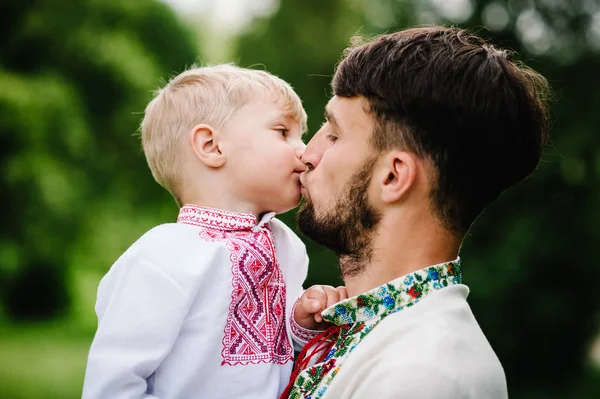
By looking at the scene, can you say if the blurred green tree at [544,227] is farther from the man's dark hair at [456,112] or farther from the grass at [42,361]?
the man's dark hair at [456,112]

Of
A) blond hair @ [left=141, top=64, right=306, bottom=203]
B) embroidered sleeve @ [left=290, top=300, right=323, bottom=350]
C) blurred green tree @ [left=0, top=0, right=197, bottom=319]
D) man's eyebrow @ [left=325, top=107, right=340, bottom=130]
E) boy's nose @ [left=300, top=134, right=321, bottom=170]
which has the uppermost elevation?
blurred green tree @ [left=0, top=0, right=197, bottom=319]

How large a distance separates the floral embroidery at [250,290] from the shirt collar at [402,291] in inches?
14.0

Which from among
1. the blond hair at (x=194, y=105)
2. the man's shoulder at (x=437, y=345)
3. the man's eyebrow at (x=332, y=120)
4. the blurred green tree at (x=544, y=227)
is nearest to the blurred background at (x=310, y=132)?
the blurred green tree at (x=544, y=227)

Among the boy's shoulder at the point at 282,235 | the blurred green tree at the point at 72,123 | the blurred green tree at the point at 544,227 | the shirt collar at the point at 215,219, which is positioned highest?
the blurred green tree at the point at 72,123

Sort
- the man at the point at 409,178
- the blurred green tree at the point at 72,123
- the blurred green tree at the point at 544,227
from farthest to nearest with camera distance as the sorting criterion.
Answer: the blurred green tree at the point at 72,123, the blurred green tree at the point at 544,227, the man at the point at 409,178

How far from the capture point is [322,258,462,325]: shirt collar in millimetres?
2236

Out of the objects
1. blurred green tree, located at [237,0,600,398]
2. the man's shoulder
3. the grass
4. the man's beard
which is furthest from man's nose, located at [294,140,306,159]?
the grass

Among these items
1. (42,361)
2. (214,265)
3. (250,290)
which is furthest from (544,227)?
(42,361)

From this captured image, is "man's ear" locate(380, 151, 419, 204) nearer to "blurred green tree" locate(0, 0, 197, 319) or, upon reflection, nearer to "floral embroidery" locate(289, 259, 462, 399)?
"floral embroidery" locate(289, 259, 462, 399)

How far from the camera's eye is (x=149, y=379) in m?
2.37

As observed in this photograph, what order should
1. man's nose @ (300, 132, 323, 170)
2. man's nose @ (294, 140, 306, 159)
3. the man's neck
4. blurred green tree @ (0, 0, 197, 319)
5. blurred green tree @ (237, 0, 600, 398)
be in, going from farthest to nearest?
1. blurred green tree @ (0, 0, 197, 319)
2. blurred green tree @ (237, 0, 600, 398)
3. man's nose @ (294, 140, 306, 159)
4. man's nose @ (300, 132, 323, 170)
5. the man's neck

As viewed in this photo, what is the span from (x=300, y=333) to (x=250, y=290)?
0.94 ft

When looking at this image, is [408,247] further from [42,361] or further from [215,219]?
[42,361]

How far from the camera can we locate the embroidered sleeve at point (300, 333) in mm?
2605
